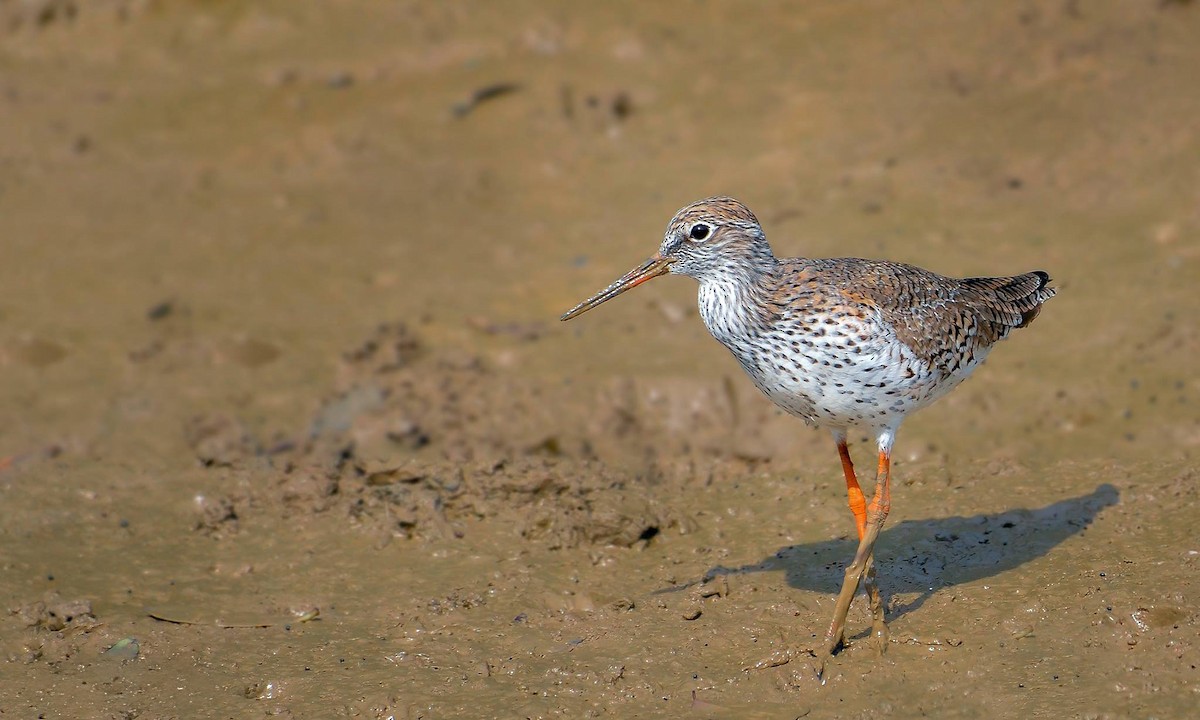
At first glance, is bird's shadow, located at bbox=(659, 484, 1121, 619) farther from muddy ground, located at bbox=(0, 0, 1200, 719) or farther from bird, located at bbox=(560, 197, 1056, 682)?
bird, located at bbox=(560, 197, 1056, 682)

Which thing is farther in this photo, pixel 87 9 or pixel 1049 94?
pixel 87 9

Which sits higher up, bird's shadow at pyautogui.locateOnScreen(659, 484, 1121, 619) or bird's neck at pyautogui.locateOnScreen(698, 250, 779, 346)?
bird's neck at pyautogui.locateOnScreen(698, 250, 779, 346)

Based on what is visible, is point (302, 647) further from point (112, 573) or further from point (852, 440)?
point (852, 440)

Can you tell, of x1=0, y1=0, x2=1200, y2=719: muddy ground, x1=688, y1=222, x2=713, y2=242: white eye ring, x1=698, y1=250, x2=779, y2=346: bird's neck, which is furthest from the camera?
x1=688, y1=222, x2=713, y2=242: white eye ring

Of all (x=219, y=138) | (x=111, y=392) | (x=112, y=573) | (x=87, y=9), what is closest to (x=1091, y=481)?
A: (x=112, y=573)

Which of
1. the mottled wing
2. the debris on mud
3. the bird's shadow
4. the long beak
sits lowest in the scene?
the debris on mud

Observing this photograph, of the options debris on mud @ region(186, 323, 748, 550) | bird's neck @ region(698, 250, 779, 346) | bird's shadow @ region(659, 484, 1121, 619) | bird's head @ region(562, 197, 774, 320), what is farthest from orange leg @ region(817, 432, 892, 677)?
debris on mud @ region(186, 323, 748, 550)

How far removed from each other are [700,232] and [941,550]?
2122mm

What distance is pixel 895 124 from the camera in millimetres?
10664

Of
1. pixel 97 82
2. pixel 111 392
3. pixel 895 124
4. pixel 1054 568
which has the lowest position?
pixel 111 392

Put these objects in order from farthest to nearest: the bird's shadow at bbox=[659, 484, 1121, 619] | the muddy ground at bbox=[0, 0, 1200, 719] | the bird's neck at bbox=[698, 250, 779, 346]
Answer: the bird's shadow at bbox=[659, 484, 1121, 619]
the muddy ground at bbox=[0, 0, 1200, 719]
the bird's neck at bbox=[698, 250, 779, 346]

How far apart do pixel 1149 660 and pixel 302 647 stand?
12.8ft

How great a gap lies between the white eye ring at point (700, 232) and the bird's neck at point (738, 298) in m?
0.18

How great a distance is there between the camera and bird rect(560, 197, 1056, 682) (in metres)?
5.85
